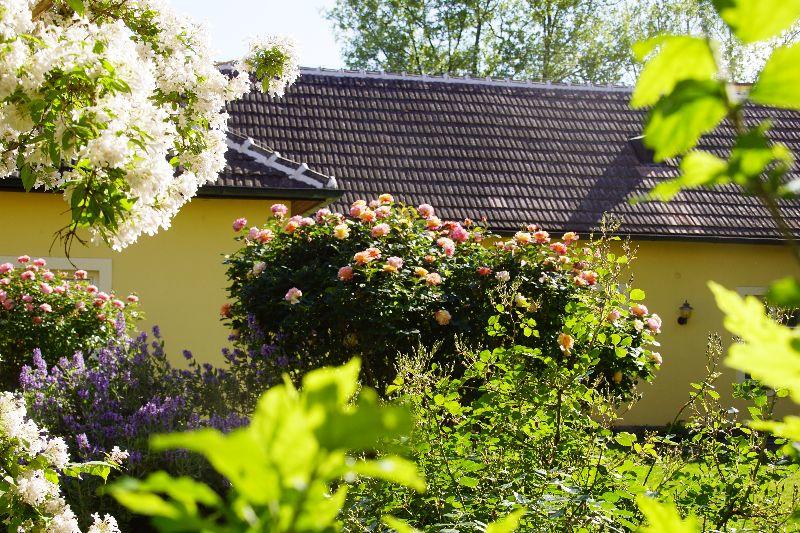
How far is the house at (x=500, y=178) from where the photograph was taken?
12188 millimetres

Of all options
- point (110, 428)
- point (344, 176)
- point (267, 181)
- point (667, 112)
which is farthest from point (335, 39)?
point (667, 112)

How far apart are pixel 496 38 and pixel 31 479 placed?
3280 centimetres

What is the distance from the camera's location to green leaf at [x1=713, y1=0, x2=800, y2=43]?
26.5 inches

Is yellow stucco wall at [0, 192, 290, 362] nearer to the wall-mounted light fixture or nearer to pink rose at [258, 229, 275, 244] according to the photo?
pink rose at [258, 229, 275, 244]

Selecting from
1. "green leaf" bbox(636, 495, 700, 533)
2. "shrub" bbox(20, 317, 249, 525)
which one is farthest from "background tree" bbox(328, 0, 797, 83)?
"green leaf" bbox(636, 495, 700, 533)

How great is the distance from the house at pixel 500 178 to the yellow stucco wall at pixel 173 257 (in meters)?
0.03

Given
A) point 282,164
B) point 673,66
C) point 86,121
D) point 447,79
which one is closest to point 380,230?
point 282,164

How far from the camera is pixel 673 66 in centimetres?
76

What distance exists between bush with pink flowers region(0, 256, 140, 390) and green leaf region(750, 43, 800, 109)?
973 centimetres

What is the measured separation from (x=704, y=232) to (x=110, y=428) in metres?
10.8

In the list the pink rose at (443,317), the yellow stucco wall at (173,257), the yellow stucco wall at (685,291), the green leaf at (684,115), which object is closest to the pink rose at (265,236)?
the pink rose at (443,317)

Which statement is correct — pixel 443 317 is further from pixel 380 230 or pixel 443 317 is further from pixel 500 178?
pixel 500 178

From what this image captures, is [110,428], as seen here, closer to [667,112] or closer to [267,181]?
[267,181]

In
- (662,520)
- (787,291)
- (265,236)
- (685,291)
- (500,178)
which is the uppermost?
(500,178)
